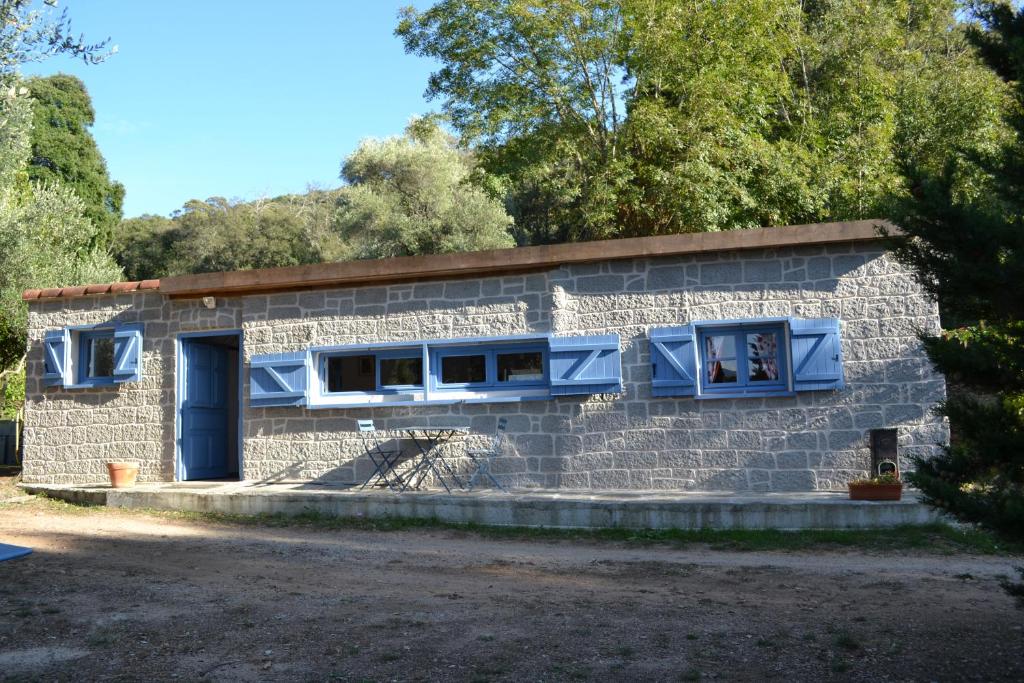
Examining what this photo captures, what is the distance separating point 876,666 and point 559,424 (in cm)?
582

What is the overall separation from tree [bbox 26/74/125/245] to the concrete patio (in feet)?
60.7

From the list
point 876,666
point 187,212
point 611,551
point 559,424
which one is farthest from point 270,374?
point 187,212

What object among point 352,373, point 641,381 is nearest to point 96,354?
point 352,373

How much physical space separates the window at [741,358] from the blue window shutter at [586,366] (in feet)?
3.10

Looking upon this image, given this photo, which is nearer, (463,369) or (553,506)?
(553,506)

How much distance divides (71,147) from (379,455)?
22.2 metres

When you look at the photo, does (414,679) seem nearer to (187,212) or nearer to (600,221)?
(600,221)

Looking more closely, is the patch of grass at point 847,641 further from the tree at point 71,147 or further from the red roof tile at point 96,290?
the tree at point 71,147

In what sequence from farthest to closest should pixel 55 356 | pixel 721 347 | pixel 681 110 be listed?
pixel 681 110
pixel 55 356
pixel 721 347

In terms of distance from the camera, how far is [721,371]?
9945 mm

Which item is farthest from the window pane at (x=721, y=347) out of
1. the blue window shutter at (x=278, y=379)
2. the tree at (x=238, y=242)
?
Result: the tree at (x=238, y=242)

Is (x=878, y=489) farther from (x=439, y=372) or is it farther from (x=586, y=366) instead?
(x=439, y=372)

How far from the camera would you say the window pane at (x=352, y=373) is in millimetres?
10887

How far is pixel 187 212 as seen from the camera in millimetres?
32969
